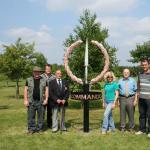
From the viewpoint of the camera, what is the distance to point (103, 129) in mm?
12133

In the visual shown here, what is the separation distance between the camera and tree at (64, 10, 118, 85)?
2002 cm

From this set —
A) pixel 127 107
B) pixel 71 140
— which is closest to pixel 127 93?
pixel 127 107

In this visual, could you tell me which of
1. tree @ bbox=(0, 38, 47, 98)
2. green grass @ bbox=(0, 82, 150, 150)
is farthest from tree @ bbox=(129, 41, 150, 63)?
green grass @ bbox=(0, 82, 150, 150)

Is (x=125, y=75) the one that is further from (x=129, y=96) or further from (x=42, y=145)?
(x=42, y=145)

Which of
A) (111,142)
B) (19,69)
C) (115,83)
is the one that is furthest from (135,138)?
(19,69)

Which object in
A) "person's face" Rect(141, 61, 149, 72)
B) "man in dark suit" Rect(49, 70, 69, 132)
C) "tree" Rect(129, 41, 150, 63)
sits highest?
"tree" Rect(129, 41, 150, 63)

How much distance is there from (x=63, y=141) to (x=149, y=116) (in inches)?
113

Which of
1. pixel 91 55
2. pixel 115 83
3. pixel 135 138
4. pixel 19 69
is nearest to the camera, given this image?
pixel 135 138

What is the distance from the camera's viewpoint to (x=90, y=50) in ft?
65.5

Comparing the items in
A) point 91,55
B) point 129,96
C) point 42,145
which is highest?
point 91,55

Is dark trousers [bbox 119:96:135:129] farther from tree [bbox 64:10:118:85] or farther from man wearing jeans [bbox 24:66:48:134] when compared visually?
tree [bbox 64:10:118:85]

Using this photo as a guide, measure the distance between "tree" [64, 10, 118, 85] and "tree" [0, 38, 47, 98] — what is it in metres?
13.1

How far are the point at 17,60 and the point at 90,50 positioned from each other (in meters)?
14.3

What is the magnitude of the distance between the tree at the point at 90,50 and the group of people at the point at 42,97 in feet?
24.3
